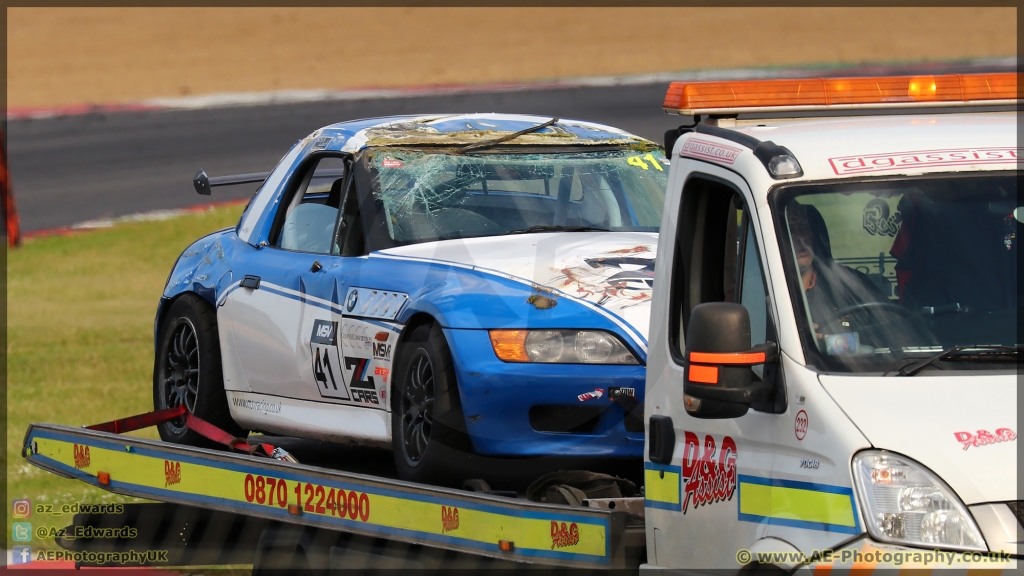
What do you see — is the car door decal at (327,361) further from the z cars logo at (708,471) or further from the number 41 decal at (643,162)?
the z cars logo at (708,471)

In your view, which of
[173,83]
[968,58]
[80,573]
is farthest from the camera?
[173,83]

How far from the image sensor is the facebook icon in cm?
876

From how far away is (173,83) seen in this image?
35031 mm

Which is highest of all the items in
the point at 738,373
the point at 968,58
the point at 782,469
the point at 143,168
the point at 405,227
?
the point at 968,58

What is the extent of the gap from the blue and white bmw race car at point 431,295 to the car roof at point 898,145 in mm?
1362

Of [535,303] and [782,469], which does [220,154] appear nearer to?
[535,303]

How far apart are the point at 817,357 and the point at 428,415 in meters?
2.35

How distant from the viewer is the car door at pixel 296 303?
22.7 ft

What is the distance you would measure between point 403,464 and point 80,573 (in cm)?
299

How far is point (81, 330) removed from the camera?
1775 cm


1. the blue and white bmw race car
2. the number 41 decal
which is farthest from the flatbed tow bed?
the number 41 decal

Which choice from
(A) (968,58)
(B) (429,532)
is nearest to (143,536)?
(B) (429,532)

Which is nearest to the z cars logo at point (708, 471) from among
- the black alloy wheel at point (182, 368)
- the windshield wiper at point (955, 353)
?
the windshield wiper at point (955, 353)

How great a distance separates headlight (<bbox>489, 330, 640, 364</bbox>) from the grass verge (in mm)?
4605
